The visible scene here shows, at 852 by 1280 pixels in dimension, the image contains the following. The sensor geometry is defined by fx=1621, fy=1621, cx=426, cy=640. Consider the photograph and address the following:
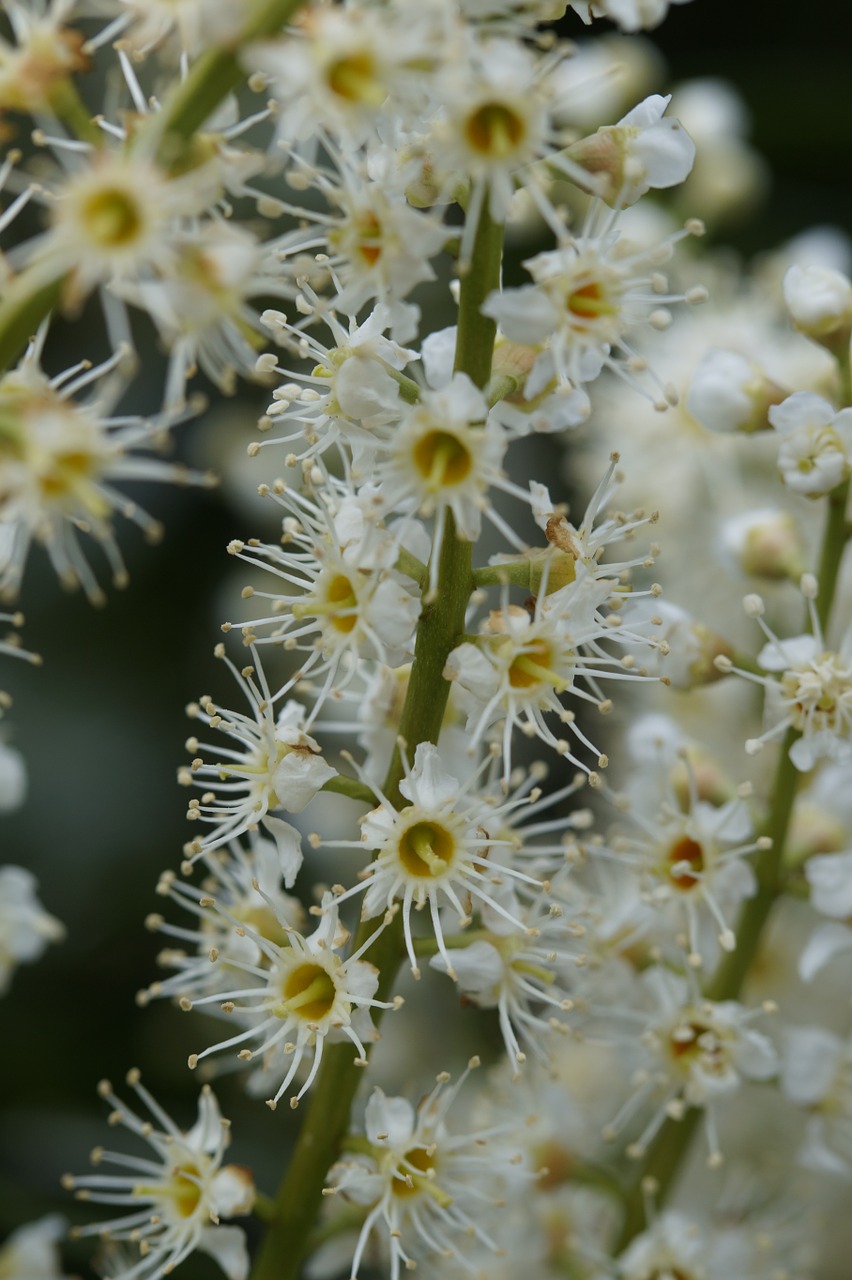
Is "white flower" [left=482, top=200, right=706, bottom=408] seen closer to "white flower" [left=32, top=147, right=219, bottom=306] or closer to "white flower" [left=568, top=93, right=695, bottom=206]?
"white flower" [left=568, top=93, right=695, bottom=206]

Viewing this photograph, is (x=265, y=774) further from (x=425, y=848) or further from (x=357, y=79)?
(x=357, y=79)

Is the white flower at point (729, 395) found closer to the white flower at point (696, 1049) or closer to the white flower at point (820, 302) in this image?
the white flower at point (820, 302)

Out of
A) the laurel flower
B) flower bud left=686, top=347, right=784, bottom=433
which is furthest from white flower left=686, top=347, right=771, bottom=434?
the laurel flower

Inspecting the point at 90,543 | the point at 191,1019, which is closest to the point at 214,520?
the point at 90,543

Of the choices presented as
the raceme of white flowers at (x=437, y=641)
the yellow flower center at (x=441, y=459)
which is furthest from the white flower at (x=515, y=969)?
the yellow flower center at (x=441, y=459)

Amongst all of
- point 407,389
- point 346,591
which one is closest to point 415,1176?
point 346,591

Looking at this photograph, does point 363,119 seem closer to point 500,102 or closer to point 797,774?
point 500,102
